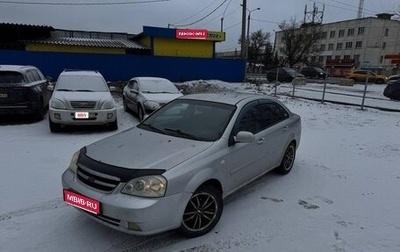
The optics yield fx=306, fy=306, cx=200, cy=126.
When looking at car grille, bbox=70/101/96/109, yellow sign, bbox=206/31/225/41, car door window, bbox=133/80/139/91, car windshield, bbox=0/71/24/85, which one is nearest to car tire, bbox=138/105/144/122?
car door window, bbox=133/80/139/91

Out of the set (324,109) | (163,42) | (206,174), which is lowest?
(324,109)

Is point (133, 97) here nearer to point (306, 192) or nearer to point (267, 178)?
point (267, 178)

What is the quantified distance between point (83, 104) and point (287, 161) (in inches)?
191

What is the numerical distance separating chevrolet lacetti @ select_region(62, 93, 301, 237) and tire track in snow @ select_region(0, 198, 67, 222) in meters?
0.72

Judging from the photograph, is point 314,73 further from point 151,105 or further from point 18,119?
point 18,119

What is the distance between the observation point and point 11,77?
8.08m

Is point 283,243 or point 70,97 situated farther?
point 70,97

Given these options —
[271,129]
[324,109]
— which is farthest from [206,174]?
[324,109]

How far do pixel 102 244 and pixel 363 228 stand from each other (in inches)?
114

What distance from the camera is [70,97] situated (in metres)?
7.30

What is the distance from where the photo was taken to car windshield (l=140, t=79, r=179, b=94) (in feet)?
31.3

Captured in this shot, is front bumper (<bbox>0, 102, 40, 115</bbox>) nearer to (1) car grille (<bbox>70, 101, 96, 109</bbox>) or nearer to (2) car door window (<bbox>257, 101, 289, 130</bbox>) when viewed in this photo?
(1) car grille (<bbox>70, 101, 96, 109</bbox>)

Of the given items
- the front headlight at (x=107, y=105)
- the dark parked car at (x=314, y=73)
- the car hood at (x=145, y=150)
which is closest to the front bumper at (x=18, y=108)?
the front headlight at (x=107, y=105)


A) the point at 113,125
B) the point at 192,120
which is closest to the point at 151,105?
the point at 113,125
